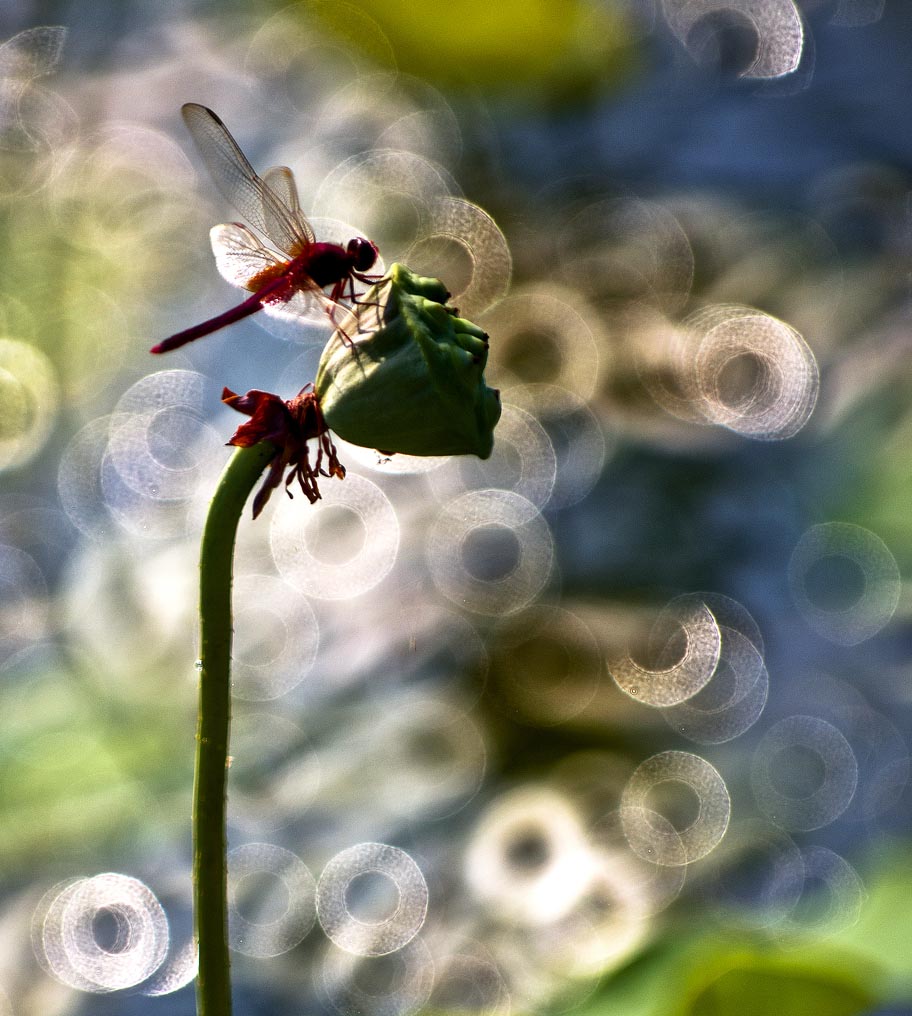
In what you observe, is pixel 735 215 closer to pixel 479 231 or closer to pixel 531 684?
pixel 479 231

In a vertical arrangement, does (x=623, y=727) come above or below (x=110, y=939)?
above

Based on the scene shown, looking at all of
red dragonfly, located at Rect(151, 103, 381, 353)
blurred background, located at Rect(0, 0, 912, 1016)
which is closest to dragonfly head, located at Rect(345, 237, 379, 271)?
red dragonfly, located at Rect(151, 103, 381, 353)

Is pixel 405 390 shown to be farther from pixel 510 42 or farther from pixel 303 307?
pixel 510 42

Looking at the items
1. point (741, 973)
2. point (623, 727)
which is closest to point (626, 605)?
point (623, 727)

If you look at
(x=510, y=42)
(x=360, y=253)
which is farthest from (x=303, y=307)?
(x=510, y=42)

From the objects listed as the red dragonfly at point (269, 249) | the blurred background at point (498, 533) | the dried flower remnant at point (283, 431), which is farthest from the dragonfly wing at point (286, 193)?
the blurred background at point (498, 533)
